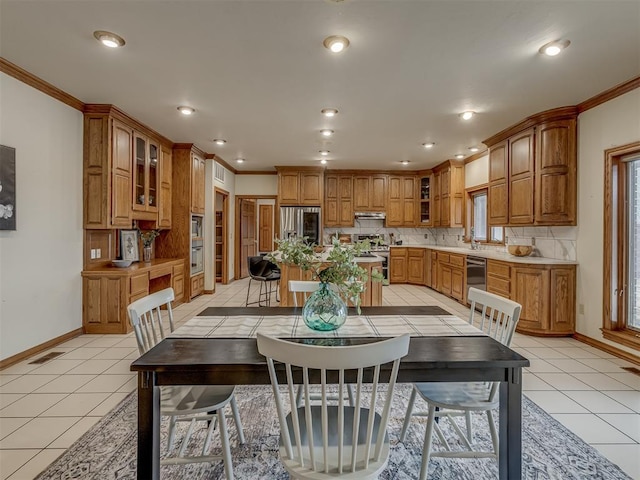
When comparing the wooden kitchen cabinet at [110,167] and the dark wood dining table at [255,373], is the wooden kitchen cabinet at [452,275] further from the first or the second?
the wooden kitchen cabinet at [110,167]

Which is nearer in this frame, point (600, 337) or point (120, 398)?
point (120, 398)

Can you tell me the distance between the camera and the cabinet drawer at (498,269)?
4.35 meters

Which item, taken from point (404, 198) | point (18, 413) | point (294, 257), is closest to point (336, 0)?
point (294, 257)

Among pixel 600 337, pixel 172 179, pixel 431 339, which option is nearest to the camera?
pixel 431 339

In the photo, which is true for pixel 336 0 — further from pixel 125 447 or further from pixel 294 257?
pixel 125 447

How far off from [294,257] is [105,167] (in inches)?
128

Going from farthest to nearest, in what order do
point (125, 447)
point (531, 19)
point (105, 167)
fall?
point (105, 167) → point (531, 19) → point (125, 447)

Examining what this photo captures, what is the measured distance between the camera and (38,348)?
10.9ft

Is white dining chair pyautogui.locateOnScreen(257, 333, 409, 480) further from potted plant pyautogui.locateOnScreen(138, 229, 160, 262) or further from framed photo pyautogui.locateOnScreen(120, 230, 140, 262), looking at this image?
potted plant pyautogui.locateOnScreen(138, 229, 160, 262)

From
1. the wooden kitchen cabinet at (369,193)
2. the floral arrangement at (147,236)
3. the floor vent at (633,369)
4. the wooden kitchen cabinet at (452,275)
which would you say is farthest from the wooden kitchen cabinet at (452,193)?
the floral arrangement at (147,236)

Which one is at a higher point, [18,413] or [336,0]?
[336,0]

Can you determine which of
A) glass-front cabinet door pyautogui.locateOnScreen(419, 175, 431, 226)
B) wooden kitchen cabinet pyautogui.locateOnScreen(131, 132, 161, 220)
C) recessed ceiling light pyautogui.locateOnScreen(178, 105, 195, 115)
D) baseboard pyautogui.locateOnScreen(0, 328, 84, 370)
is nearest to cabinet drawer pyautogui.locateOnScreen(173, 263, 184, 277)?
wooden kitchen cabinet pyautogui.locateOnScreen(131, 132, 161, 220)

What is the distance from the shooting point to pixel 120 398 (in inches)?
99.0

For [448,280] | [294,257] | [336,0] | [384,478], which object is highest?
[336,0]
